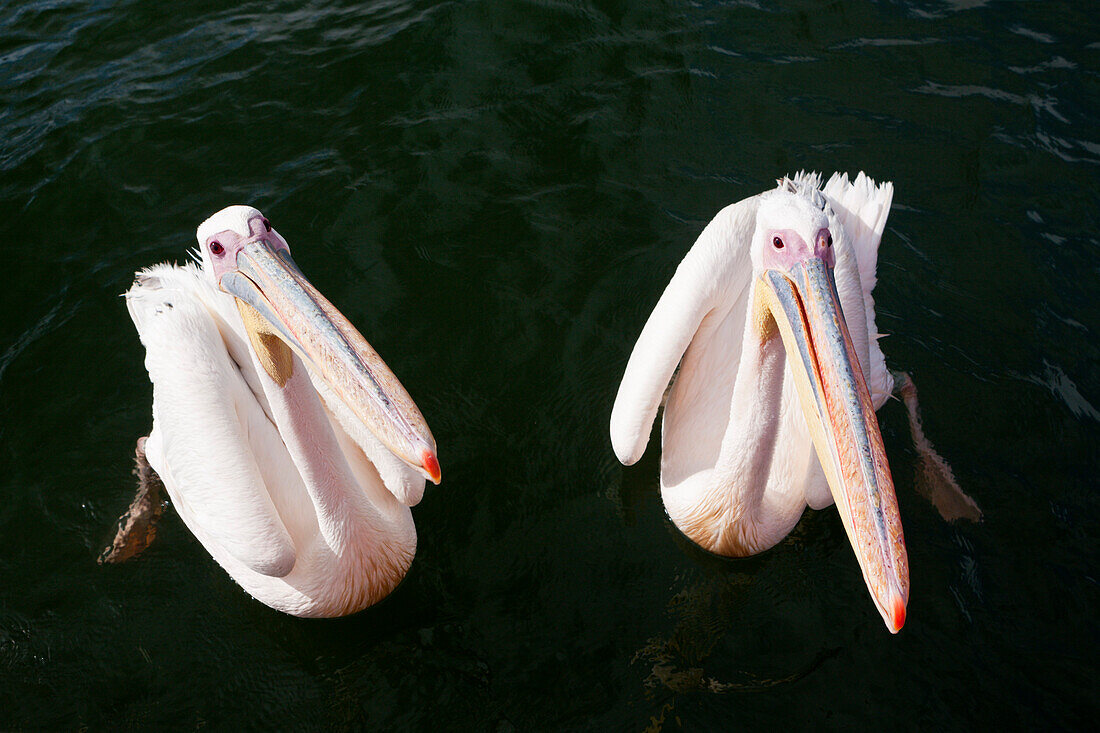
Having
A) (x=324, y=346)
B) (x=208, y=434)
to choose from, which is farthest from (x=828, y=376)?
(x=208, y=434)

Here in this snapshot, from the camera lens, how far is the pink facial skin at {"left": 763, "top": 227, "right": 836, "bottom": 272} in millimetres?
2869

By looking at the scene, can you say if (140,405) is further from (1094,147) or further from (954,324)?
(1094,147)

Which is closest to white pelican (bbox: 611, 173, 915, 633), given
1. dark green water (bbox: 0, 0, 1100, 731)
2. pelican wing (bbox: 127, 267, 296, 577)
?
dark green water (bbox: 0, 0, 1100, 731)

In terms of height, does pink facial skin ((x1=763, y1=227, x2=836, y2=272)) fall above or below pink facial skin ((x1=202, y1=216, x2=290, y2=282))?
below

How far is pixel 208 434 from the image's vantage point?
3.06 metres

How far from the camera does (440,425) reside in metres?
4.26

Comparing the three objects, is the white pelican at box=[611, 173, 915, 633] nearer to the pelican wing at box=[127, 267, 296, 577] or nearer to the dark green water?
the dark green water

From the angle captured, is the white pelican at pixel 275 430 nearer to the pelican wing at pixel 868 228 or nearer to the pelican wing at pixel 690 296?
the pelican wing at pixel 690 296

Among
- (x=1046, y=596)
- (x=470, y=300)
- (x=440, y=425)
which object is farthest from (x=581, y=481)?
(x=1046, y=596)

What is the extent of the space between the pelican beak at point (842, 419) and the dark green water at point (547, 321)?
112cm

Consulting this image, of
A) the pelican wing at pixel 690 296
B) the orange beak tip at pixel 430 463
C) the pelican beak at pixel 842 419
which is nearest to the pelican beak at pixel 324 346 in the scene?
the orange beak tip at pixel 430 463

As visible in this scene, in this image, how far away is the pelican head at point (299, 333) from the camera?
8.29ft

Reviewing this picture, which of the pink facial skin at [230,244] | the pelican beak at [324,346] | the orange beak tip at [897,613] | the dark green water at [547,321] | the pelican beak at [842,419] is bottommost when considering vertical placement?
the dark green water at [547,321]

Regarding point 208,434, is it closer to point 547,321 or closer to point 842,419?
point 547,321
